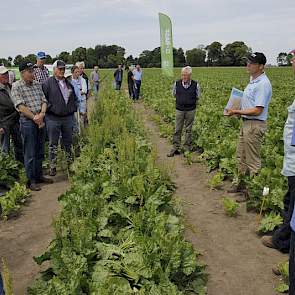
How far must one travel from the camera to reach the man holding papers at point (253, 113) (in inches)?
208

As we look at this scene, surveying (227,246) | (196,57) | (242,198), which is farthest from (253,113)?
(196,57)

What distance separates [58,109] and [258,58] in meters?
3.54

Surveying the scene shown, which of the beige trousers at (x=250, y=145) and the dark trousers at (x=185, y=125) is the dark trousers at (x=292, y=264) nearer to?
the beige trousers at (x=250, y=145)

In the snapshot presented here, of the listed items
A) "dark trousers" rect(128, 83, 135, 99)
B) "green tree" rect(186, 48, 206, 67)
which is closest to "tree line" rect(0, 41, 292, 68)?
"green tree" rect(186, 48, 206, 67)

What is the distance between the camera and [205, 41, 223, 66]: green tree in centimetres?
9381

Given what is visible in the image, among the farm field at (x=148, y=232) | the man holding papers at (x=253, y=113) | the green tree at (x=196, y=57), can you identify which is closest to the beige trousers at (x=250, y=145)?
the man holding papers at (x=253, y=113)

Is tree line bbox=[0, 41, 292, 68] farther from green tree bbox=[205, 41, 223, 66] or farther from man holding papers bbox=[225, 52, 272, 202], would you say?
man holding papers bbox=[225, 52, 272, 202]

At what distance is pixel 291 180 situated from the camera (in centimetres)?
382

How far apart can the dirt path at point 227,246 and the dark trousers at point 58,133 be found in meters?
2.31

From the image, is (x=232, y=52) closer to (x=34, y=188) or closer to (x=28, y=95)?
(x=28, y=95)

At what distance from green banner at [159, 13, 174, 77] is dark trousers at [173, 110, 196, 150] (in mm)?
10485

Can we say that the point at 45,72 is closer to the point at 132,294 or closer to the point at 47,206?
the point at 47,206

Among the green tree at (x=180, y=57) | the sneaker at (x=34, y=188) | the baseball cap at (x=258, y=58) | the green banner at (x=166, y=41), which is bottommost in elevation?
the sneaker at (x=34, y=188)

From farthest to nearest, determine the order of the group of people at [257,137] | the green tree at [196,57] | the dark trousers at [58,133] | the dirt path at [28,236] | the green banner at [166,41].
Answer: the green tree at [196,57]
the green banner at [166,41]
the dark trousers at [58,133]
the dirt path at [28,236]
the group of people at [257,137]
